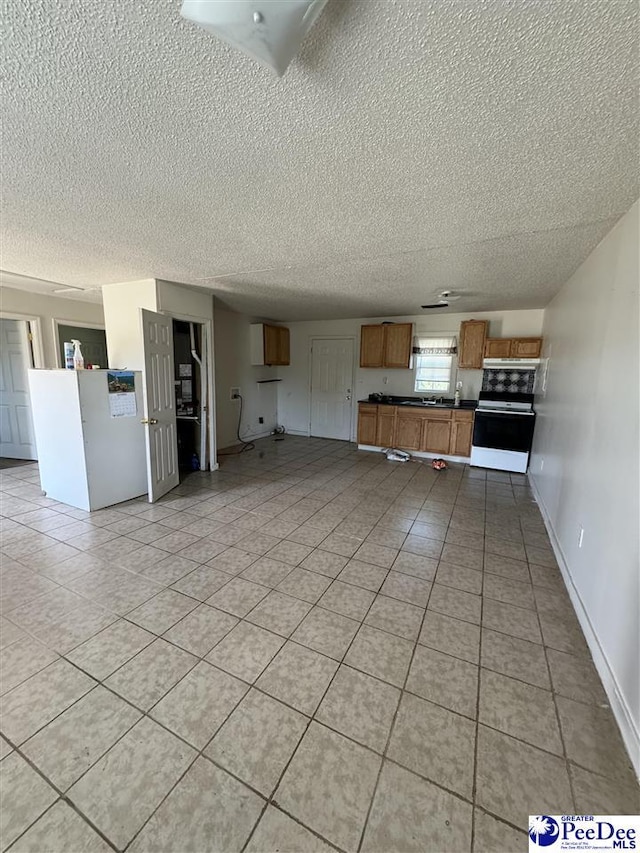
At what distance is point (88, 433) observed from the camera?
3.30 meters

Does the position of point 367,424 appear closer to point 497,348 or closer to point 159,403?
point 497,348

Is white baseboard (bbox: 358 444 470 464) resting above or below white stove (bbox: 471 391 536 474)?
below

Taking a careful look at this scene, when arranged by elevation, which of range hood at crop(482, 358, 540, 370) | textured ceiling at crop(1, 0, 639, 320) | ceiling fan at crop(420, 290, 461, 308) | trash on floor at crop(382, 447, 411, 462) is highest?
ceiling fan at crop(420, 290, 461, 308)

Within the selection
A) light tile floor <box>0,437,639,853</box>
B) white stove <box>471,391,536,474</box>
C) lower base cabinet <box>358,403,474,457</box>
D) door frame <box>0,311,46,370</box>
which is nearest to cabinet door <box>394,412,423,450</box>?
lower base cabinet <box>358,403,474,457</box>

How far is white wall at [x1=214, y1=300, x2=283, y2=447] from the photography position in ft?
18.5

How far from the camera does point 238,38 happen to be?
0.89 m

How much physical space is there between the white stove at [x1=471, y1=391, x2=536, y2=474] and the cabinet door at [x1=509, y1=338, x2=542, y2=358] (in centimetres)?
58

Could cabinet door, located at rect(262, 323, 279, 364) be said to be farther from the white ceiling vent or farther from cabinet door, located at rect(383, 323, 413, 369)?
the white ceiling vent

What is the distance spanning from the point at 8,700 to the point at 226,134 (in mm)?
2588

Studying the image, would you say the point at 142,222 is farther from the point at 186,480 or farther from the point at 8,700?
the point at 186,480

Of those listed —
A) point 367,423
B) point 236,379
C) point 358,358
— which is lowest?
point 367,423

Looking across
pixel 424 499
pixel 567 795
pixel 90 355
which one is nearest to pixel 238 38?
pixel 567 795

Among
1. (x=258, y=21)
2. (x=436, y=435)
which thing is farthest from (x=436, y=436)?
(x=258, y=21)

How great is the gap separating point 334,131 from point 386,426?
475 centimetres
